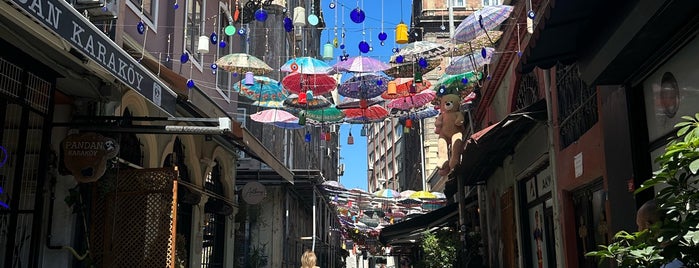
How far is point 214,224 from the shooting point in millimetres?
15125

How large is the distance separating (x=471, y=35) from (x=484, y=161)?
367 centimetres

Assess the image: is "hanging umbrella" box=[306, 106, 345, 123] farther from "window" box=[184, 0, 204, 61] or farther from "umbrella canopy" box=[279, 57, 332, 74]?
"window" box=[184, 0, 204, 61]

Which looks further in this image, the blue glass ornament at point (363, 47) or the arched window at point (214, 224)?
the arched window at point (214, 224)

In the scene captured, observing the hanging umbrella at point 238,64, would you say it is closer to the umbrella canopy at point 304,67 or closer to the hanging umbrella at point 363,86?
the umbrella canopy at point 304,67

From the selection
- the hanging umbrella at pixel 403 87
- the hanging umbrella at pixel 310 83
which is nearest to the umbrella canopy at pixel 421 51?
the hanging umbrella at pixel 403 87

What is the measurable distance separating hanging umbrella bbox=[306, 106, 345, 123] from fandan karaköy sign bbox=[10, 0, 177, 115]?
1024 centimetres

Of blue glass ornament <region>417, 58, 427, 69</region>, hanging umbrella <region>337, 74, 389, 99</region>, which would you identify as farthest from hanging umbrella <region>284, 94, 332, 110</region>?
blue glass ornament <region>417, 58, 427, 69</region>

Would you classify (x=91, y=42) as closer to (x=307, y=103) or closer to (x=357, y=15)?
(x=357, y=15)

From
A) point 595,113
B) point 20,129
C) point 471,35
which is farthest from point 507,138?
point 20,129

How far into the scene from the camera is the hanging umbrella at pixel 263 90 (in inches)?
603

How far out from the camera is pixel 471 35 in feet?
34.6

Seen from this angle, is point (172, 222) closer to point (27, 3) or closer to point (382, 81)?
point (27, 3)

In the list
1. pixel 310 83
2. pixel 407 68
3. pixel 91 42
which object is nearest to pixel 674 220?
pixel 91 42

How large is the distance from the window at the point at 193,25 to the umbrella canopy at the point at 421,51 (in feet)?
13.9
